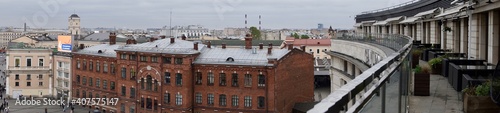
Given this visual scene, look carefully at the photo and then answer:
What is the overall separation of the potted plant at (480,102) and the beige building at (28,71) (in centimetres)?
6374

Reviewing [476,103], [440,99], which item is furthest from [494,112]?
[440,99]

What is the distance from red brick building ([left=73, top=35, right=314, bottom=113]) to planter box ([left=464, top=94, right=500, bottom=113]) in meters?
29.4

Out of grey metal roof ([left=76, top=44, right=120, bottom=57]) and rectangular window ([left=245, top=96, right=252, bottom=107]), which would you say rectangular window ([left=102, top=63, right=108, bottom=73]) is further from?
rectangular window ([left=245, top=96, right=252, bottom=107])

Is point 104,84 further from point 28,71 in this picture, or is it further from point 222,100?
point 28,71

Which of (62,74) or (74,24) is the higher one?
(74,24)

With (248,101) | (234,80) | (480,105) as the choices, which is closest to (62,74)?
(234,80)

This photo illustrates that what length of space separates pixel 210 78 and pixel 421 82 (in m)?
30.7

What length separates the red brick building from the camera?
39.6 m

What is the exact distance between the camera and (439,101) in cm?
1113

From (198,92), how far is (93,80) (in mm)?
18004

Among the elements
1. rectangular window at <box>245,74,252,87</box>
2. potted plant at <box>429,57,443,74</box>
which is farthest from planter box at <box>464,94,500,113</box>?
rectangular window at <box>245,74,252,87</box>

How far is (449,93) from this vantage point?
12305 millimetres

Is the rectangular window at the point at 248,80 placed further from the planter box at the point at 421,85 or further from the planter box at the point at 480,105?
the planter box at the point at 480,105

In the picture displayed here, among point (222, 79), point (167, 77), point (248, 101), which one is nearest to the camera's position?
point (248, 101)
